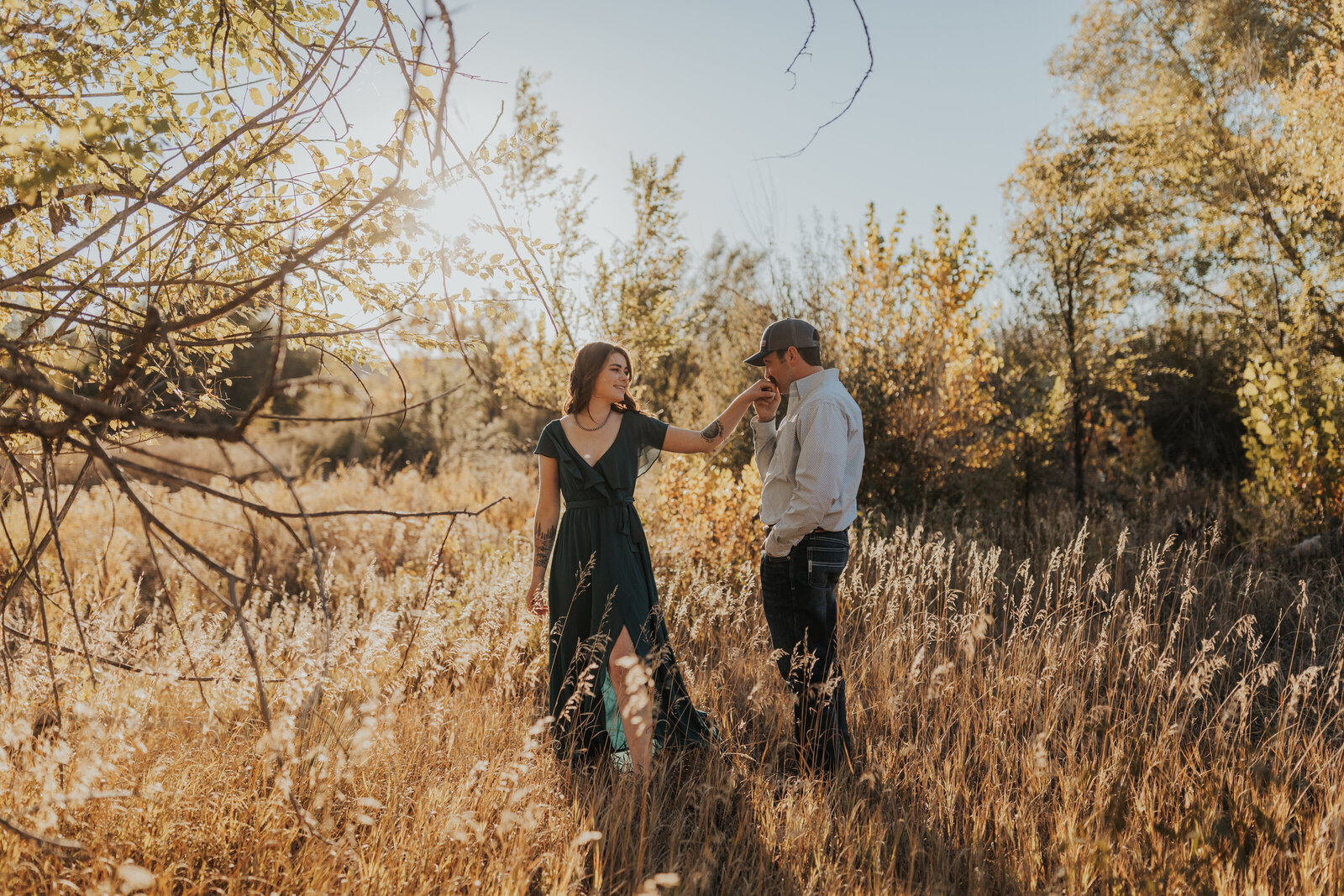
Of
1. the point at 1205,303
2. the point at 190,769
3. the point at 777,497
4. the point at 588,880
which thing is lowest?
the point at 588,880

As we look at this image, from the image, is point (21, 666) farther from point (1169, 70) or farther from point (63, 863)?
point (1169, 70)

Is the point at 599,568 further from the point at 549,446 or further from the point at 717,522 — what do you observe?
the point at 717,522

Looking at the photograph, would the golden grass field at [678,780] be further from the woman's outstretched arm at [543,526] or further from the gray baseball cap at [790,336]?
the gray baseball cap at [790,336]

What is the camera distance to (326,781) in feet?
7.38

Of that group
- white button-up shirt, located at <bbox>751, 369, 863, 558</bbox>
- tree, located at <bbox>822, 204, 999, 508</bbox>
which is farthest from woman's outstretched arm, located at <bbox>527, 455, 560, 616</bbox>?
tree, located at <bbox>822, 204, 999, 508</bbox>

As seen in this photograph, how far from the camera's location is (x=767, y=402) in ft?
10.6

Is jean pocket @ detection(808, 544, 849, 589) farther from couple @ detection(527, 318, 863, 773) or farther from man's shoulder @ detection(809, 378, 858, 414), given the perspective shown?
man's shoulder @ detection(809, 378, 858, 414)

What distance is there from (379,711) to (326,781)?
0.57 meters

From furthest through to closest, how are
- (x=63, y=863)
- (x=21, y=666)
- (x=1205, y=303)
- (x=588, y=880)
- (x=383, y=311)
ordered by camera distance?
(x=1205, y=303)
(x=21, y=666)
(x=383, y=311)
(x=588, y=880)
(x=63, y=863)

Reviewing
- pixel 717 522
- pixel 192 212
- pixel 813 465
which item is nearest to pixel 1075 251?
pixel 717 522

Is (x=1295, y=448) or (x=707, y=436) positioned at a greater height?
(x=1295, y=448)

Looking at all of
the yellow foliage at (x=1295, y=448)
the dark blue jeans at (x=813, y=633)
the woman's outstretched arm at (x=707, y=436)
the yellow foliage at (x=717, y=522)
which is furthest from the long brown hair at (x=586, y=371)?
the yellow foliage at (x=1295, y=448)

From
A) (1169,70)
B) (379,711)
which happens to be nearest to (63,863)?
(379,711)

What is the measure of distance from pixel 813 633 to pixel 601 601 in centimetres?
86
